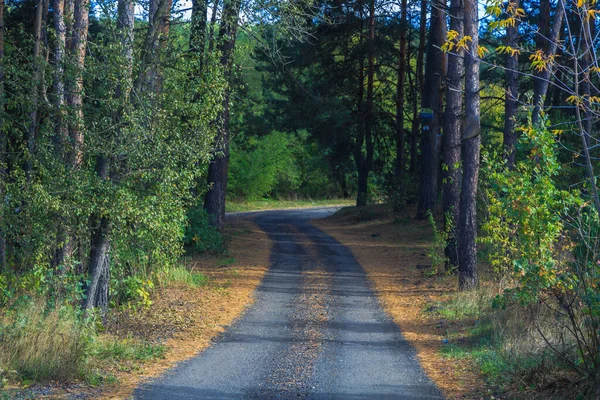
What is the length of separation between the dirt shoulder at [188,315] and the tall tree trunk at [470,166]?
4.59 m

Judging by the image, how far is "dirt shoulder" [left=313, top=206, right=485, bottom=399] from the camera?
331 inches

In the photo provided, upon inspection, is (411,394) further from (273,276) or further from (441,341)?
(273,276)

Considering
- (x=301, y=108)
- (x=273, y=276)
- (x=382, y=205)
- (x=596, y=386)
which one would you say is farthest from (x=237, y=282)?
(x=382, y=205)

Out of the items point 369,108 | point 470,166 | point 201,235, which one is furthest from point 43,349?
point 369,108

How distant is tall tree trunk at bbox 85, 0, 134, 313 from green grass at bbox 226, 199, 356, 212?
115 ft

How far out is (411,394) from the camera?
735cm

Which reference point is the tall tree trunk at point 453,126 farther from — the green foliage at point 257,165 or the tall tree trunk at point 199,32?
the green foliage at point 257,165

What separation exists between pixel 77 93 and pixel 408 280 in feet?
30.7

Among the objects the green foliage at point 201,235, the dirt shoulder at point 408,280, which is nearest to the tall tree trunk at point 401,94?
the dirt shoulder at point 408,280

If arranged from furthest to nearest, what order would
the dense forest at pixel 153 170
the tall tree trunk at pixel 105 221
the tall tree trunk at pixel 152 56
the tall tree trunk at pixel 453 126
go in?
the tall tree trunk at pixel 453 126, the tall tree trunk at pixel 152 56, the tall tree trunk at pixel 105 221, the dense forest at pixel 153 170

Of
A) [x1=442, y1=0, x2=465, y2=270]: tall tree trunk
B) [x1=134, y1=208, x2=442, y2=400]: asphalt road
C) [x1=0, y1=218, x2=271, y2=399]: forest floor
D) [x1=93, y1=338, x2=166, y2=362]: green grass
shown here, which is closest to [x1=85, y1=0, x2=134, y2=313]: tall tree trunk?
[x1=0, y1=218, x2=271, y2=399]: forest floor

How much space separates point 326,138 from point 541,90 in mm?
18376

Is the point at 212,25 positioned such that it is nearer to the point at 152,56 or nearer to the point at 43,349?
the point at 152,56

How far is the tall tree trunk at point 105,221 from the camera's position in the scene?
10203 millimetres
